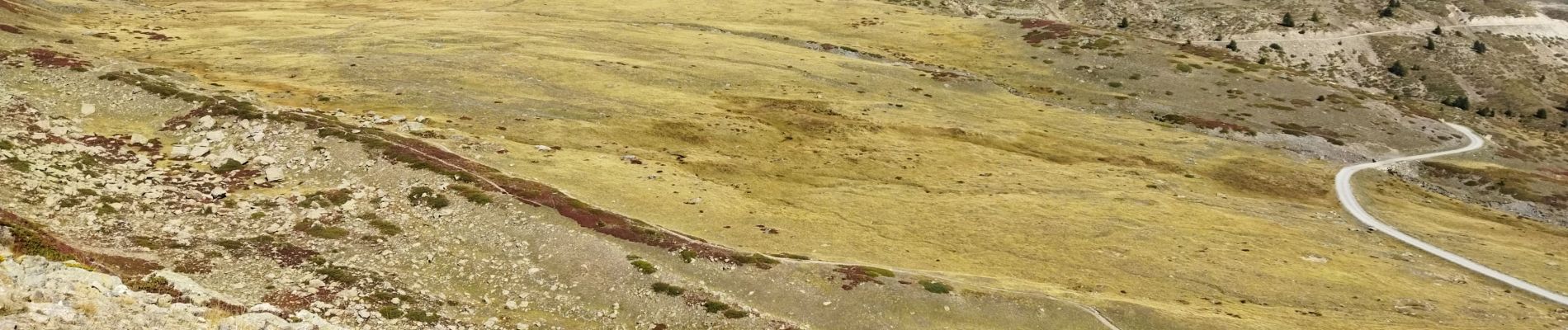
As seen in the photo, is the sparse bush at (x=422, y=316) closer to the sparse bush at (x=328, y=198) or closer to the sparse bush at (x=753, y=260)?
the sparse bush at (x=753, y=260)

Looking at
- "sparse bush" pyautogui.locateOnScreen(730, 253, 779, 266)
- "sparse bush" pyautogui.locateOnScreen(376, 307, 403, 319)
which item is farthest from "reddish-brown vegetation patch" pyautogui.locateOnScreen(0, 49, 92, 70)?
"sparse bush" pyautogui.locateOnScreen(730, 253, 779, 266)

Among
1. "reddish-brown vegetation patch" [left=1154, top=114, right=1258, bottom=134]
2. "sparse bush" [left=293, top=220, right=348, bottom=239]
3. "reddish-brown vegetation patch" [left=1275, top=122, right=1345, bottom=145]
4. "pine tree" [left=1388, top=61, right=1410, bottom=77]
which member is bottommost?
"pine tree" [left=1388, top=61, right=1410, bottom=77]

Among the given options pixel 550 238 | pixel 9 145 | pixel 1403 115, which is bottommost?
pixel 1403 115

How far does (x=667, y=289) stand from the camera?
4378 cm

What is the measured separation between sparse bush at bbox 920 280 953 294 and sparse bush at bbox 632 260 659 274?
1418 centimetres

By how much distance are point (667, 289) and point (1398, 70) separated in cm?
18203

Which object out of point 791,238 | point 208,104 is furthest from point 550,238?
point 208,104

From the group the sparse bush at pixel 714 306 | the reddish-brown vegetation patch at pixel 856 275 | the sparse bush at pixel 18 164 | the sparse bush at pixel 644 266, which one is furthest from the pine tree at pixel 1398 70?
the sparse bush at pixel 18 164

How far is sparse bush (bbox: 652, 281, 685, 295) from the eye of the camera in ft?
143

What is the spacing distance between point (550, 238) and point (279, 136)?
26.2m

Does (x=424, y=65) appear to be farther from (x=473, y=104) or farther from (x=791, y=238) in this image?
(x=791, y=238)

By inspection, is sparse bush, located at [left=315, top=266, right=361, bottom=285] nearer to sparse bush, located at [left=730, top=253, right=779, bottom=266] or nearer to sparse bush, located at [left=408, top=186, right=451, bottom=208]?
sparse bush, located at [left=408, top=186, right=451, bottom=208]

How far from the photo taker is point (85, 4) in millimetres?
126750

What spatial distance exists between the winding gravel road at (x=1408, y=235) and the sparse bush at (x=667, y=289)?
59163 millimetres
